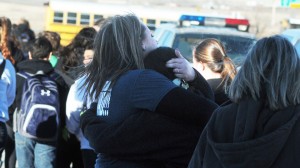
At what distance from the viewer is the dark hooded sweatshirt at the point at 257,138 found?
2865 mm

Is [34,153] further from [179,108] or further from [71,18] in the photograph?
[71,18]

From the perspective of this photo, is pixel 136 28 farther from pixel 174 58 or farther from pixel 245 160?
pixel 245 160

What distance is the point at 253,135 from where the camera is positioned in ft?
9.60

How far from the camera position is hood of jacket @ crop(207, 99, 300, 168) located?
2.86 metres

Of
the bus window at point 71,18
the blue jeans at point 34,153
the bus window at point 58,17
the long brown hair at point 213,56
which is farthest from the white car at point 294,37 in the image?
the bus window at point 58,17

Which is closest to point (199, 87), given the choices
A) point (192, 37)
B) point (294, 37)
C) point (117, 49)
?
point (117, 49)

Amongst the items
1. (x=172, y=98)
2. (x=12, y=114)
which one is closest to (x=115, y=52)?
(x=172, y=98)

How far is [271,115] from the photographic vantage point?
115 inches

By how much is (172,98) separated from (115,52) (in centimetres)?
41

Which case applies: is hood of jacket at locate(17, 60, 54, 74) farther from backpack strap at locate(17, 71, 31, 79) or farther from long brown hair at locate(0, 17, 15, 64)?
long brown hair at locate(0, 17, 15, 64)

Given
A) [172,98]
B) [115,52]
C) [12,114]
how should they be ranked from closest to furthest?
1. [172,98]
2. [115,52]
3. [12,114]

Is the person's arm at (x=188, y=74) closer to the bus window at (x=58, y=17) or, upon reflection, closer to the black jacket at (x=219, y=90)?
the black jacket at (x=219, y=90)

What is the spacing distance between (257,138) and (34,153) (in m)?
4.03

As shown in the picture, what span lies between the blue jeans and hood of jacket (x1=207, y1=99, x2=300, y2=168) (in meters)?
3.70
